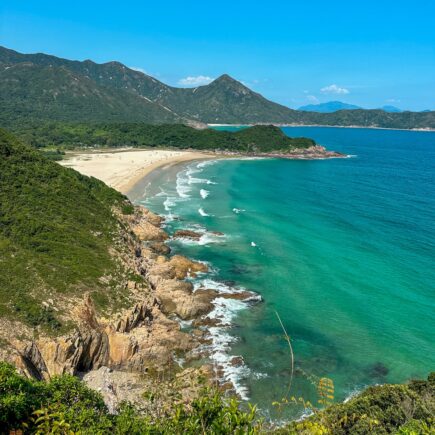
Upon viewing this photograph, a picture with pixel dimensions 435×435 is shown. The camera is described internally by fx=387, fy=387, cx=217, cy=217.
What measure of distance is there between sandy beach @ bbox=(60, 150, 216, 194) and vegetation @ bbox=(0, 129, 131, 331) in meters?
41.5

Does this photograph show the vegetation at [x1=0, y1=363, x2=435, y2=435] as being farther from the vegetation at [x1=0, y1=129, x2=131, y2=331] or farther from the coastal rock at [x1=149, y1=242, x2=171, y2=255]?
the coastal rock at [x1=149, y1=242, x2=171, y2=255]

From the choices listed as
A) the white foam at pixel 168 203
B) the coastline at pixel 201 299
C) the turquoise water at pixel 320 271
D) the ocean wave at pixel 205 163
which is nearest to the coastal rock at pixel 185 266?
the coastline at pixel 201 299

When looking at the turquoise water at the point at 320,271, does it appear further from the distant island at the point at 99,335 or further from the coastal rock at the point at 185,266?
the distant island at the point at 99,335

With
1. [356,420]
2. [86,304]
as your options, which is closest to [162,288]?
[86,304]

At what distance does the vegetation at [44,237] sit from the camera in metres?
27.0

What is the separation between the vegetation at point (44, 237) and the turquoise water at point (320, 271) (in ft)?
43.4

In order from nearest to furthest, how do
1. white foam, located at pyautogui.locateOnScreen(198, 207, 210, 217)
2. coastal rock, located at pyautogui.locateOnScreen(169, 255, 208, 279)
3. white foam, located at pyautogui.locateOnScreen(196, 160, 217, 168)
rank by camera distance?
coastal rock, located at pyautogui.locateOnScreen(169, 255, 208, 279) → white foam, located at pyautogui.locateOnScreen(198, 207, 210, 217) → white foam, located at pyautogui.locateOnScreen(196, 160, 217, 168)

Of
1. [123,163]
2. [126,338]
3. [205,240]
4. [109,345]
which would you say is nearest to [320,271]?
[205,240]

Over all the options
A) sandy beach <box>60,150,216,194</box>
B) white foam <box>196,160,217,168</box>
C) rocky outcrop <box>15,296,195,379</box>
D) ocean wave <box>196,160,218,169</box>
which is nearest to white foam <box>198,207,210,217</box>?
sandy beach <box>60,150,216,194</box>

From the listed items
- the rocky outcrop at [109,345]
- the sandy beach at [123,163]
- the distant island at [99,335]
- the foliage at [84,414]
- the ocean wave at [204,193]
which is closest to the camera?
the foliage at [84,414]

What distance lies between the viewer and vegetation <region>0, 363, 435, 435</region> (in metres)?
10.6

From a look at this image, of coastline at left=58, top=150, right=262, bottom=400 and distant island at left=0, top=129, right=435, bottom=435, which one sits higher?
distant island at left=0, top=129, right=435, bottom=435

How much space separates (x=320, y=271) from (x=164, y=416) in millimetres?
36218

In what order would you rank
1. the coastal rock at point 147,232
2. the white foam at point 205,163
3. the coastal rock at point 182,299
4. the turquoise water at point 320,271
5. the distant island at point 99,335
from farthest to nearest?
the white foam at point 205,163
the coastal rock at point 147,232
the coastal rock at point 182,299
the turquoise water at point 320,271
the distant island at point 99,335
